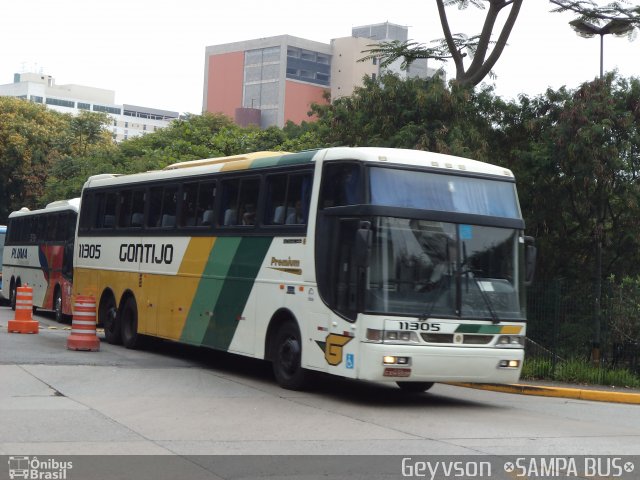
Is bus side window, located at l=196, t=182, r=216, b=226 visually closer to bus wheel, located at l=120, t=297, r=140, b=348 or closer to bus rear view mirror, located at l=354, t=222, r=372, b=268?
bus wheel, located at l=120, t=297, r=140, b=348

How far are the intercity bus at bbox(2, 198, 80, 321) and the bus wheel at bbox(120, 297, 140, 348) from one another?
8.09 m

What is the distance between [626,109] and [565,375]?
592 centimetres

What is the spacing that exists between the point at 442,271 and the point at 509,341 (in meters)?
1.42

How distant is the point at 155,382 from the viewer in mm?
14938

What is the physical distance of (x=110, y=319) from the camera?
21.4 m

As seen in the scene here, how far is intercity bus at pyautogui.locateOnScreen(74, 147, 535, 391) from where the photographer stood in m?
13.0

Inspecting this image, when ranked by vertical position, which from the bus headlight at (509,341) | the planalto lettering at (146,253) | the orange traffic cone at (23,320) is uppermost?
the planalto lettering at (146,253)

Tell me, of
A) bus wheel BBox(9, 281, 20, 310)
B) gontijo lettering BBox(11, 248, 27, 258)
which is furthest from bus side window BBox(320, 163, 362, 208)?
bus wheel BBox(9, 281, 20, 310)

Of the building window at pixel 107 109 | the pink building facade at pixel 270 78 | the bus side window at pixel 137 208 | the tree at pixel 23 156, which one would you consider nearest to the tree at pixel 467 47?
the bus side window at pixel 137 208

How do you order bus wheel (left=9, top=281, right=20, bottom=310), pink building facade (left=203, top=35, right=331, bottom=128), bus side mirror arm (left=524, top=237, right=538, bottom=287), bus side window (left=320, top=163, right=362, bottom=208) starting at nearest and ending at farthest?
bus side window (left=320, top=163, right=362, bottom=208) < bus side mirror arm (left=524, top=237, right=538, bottom=287) < bus wheel (left=9, top=281, right=20, bottom=310) < pink building facade (left=203, top=35, right=331, bottom=128)

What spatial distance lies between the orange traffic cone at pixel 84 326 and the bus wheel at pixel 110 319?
1.96 meters

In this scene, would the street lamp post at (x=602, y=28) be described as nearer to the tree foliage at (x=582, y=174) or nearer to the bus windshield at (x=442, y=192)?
the tree foliage at (x=582, y=174)

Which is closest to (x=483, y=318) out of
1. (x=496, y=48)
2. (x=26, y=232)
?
(x=496, y=48)

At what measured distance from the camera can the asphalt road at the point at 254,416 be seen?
10039 mm
